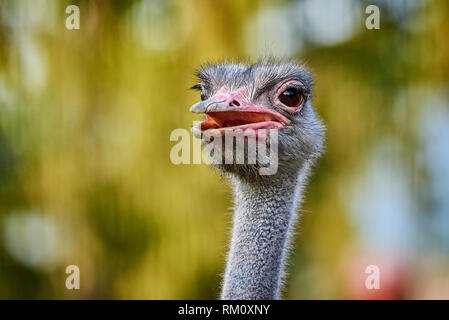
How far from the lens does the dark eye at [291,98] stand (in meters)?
2.01

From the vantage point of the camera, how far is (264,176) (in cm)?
207

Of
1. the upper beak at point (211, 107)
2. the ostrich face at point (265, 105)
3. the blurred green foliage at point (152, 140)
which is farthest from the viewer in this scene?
the blurred green foliage at point (152, 140)

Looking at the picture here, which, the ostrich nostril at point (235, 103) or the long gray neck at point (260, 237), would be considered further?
the long gray neck at point (260, 237)

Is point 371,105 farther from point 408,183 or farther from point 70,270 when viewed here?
point 70,270

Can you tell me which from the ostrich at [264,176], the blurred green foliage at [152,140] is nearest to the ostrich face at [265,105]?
the ostrich at [264,176]

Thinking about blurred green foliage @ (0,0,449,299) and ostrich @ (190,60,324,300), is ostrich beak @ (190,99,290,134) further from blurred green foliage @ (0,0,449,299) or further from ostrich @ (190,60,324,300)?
blurred green foliage @ (0,0,449,299)

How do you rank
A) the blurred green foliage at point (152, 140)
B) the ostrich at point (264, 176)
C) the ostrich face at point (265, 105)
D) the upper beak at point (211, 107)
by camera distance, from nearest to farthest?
the upper beak at point (211, 107) → the ostrich face at point (265, 105) → the ostrich at point (264, 176) → the blurred green foliage at point (152, 140)

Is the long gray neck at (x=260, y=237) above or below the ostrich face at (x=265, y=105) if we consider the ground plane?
below

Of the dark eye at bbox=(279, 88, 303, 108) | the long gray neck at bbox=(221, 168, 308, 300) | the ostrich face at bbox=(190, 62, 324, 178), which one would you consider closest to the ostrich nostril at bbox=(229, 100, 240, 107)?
the ostrich face at bbox=(190, 62, 324, 178)

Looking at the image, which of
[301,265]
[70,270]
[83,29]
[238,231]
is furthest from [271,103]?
[83,29]

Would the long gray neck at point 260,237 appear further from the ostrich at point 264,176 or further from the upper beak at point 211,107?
the upper beak at point 211,107

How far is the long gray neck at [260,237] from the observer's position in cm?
195

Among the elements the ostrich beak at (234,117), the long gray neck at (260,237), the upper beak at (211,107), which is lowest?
the long gray neck at (260,237)

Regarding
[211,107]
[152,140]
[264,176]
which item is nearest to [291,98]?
[264,176]
